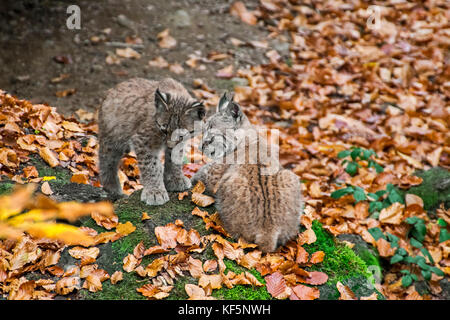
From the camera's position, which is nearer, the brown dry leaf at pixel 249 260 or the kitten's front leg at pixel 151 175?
the brown dry leaf at pixel 249 260

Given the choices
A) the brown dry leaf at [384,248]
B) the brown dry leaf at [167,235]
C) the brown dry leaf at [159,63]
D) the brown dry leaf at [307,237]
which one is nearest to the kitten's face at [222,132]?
the brown dry leaf at [167,235]

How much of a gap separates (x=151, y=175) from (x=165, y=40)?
214 inches

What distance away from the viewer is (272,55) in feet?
30.8

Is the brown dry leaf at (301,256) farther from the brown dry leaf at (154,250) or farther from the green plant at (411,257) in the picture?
the green plant at (411,257)

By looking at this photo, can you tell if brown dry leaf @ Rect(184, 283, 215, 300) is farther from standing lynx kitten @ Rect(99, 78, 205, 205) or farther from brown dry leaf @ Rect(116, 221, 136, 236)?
standing lynx kitten @ Rect(99, 78, 205, 205)

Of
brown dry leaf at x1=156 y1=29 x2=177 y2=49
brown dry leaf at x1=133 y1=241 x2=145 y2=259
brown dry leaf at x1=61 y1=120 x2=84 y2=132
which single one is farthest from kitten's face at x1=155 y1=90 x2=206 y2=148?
brown dry leaf at x1=156 y1=29 x2=177 y2=49

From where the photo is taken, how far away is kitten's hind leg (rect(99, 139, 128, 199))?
494 cm

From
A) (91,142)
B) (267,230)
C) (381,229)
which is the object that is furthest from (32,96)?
(381,229)

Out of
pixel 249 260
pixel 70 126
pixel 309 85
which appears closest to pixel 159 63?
pixel 309 85

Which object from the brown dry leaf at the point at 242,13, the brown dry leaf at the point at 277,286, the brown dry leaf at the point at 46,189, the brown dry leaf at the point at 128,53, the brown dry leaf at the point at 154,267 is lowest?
the brown dry leaf at the point at 277,286

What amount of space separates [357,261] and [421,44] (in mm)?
7530

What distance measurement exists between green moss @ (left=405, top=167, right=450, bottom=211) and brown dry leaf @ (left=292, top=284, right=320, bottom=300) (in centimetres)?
328

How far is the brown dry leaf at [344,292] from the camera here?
3.63 m
